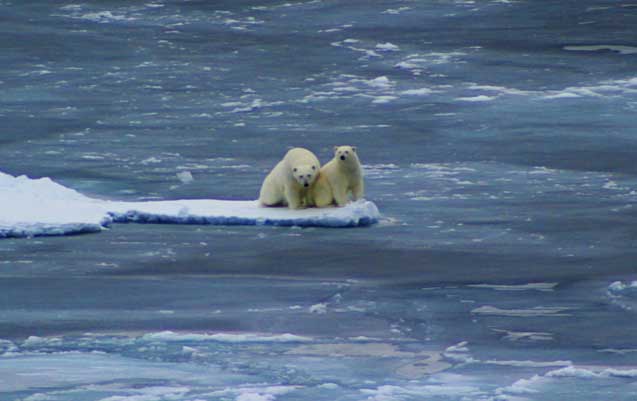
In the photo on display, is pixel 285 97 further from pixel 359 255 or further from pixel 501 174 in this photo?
pixel 359 255

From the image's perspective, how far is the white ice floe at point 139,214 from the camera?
13.0m

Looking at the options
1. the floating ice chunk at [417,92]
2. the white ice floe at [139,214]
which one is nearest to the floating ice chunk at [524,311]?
the white ice floe at [139,214]

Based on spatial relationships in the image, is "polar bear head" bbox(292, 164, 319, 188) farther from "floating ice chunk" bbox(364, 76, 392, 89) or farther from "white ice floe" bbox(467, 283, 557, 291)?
"floating ice chunk" bbox(364, 76, 392, 89)

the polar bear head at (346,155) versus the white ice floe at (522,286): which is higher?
the polar bear head at (346,155)

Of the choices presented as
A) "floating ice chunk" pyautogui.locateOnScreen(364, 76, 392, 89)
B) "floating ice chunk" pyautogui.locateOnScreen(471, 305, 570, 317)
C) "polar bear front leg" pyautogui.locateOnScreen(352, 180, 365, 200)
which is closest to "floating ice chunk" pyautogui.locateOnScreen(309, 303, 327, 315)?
"floating ice chunk" pyautogui.locateOnScreen(471, 305, 570, 317)

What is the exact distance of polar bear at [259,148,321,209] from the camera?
1312 cm

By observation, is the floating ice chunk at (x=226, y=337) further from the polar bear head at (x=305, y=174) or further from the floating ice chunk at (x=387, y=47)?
the floating ice chunk at (x=387, y=47)

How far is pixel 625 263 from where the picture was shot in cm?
1154

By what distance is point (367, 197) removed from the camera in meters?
14.5

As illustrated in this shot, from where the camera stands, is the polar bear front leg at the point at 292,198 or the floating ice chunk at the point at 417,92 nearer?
the polar bear front leg at the point at 292,198

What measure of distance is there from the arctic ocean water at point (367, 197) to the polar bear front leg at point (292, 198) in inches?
21.9

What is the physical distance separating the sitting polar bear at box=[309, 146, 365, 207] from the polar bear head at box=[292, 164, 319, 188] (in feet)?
0.44

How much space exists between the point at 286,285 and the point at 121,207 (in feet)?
9.95

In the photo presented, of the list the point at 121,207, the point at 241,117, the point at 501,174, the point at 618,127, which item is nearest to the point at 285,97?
the point at 241,117
